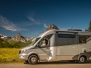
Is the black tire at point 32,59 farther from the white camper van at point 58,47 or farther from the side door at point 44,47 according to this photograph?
the side door at point 44,47

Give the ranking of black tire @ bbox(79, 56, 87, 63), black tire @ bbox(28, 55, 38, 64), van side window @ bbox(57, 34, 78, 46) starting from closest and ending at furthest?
black tire @ bbox(28, 55, 38, 64) < van side window @ bbox(57, 34, 78, 46) < black tire @ bbox(79, 56, 87, 63)

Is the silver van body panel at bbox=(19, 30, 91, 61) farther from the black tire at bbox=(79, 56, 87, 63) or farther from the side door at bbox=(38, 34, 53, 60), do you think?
the black tire at bbox=(79, 56, 87, 63)

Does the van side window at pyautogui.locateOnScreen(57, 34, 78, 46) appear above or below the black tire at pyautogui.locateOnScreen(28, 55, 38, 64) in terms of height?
above

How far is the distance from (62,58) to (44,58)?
5.50 ft

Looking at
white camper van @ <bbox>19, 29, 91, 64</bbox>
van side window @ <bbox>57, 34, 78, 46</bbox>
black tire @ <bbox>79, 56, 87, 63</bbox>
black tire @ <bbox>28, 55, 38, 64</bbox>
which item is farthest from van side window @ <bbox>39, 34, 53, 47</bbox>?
black tire @ <bbox>79, 56, 87, 63</bbox>

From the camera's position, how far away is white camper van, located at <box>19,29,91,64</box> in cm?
1588

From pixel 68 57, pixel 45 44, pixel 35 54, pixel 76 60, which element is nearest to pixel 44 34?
Answer: pixel 45 44

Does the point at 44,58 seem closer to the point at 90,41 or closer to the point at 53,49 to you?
the point at 53,49

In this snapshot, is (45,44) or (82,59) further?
(82,59)

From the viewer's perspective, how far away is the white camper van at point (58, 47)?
15.9m

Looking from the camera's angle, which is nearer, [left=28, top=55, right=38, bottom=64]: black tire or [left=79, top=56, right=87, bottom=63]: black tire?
[left=28, top=55, right=38, bottom=64]: black tire

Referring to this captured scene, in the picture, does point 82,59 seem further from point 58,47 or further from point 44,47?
point 44,47

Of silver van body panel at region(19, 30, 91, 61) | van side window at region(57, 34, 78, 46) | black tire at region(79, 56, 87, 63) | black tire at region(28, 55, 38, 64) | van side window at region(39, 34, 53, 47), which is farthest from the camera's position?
black tire at region(79, 56, 87, 63)

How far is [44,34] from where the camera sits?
16.4 meters
